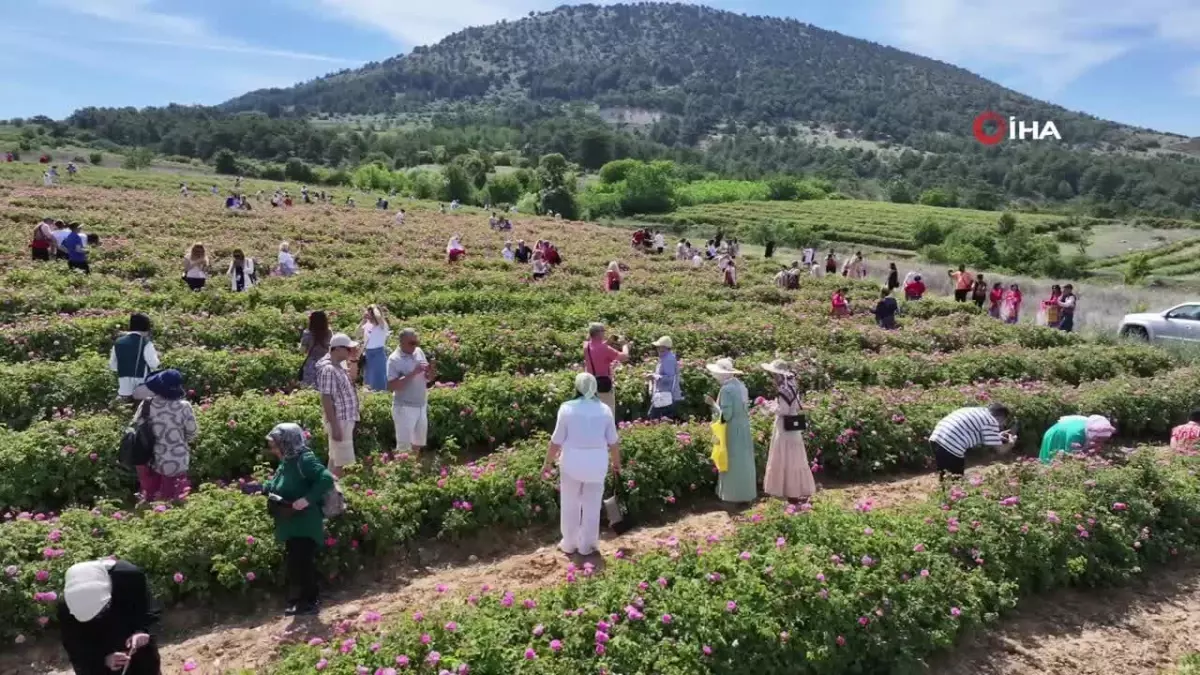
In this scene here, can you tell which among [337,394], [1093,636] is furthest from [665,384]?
[1093,636]

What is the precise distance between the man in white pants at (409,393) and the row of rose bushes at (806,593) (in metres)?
2.72

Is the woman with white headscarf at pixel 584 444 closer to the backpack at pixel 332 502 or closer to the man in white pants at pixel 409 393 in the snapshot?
the backpack at pixel 332 502

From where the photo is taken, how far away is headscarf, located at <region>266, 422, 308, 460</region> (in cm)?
634

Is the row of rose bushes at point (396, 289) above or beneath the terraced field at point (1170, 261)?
beneath

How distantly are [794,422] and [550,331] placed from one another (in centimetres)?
761

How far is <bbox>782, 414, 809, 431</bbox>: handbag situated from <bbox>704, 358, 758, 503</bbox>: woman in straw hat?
0.44m

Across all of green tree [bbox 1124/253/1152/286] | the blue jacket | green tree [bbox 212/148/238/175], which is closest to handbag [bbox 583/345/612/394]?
the blue jacket

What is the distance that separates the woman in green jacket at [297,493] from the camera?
6.41 metres

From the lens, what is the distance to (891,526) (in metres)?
7.77

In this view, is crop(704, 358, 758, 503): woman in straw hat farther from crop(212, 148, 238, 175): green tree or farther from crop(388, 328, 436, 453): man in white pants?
crop(212, 148, 238, 175): green tree

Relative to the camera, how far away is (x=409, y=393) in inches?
377

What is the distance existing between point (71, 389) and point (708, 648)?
32.0 ft

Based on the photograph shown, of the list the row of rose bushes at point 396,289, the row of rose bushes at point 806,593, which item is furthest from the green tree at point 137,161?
the row of rose bushes at point 806,593

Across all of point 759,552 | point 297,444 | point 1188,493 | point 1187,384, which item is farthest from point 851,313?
point 297,444
